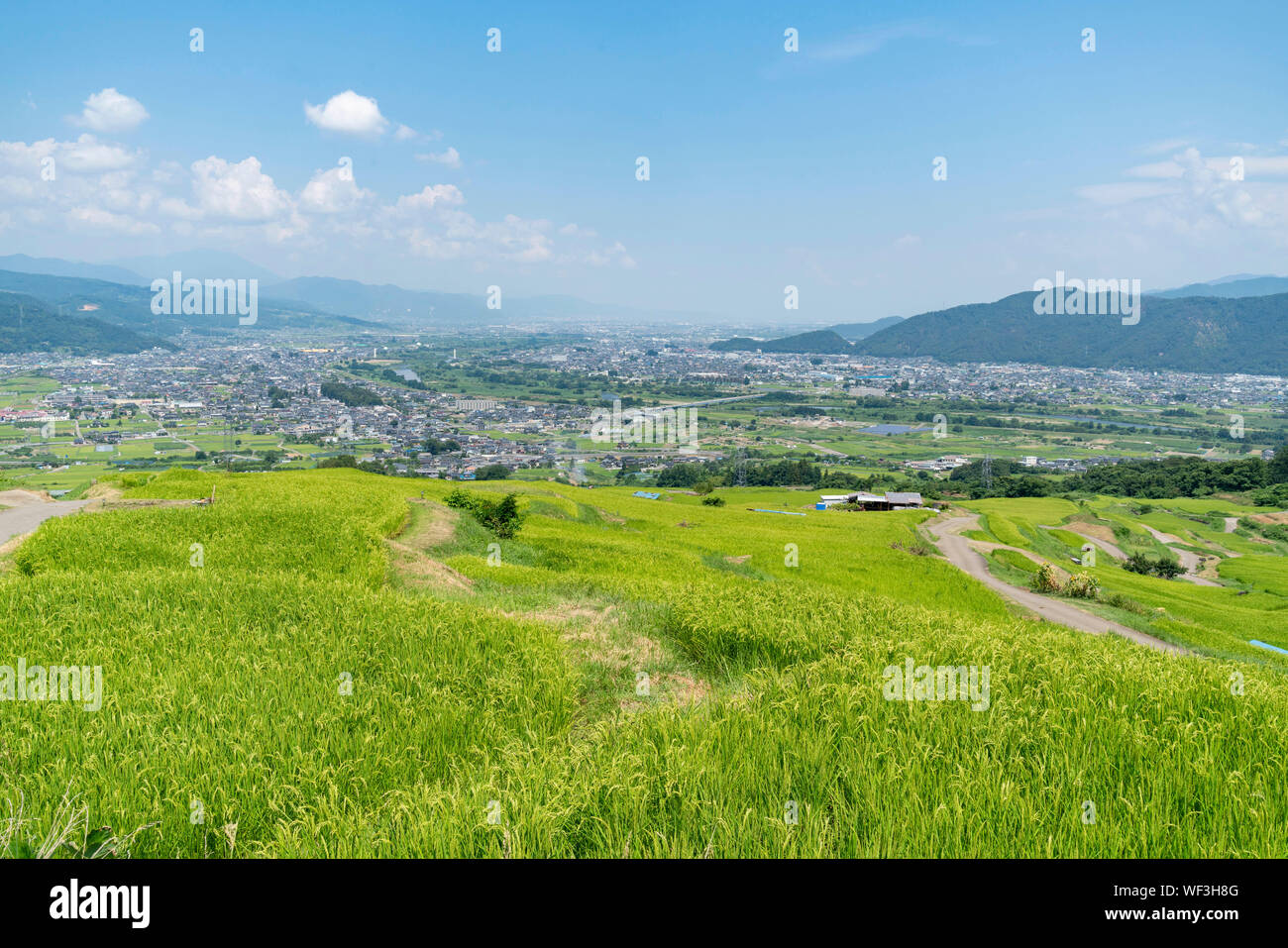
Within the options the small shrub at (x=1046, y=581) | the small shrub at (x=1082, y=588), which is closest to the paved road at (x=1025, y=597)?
the small shrub at (x=1046, y=581)

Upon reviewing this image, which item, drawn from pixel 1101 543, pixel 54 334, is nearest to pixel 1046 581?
pixel 1101 543

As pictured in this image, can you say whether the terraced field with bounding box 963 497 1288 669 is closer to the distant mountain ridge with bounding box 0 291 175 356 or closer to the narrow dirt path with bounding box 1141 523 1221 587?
the narrow dirt path with bounding box 1141 523 1221 587

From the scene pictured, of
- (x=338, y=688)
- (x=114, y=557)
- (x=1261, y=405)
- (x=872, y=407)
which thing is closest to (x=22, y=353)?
(x=114, y=557)

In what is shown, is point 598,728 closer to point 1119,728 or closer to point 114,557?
point 1119,728

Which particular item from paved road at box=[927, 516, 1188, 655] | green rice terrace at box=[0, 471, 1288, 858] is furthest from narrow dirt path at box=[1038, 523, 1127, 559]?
green rice terrace at box=[0, 471, 1288, 858]

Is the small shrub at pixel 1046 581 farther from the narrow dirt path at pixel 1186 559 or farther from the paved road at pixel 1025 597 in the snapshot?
the narrow dirt path at pixel 1186 559

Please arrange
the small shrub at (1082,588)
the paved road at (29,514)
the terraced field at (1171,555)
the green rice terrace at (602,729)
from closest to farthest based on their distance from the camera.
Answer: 1. the green rice terrace at (602,729)
2. the paved road at (29,514)
3. the terraced field at (1171,555)
4. the small shrub at (1082,588)

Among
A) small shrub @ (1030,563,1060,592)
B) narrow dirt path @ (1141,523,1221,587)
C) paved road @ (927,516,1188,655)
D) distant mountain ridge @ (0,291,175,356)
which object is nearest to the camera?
paved road @ (927,516,1188,655)
